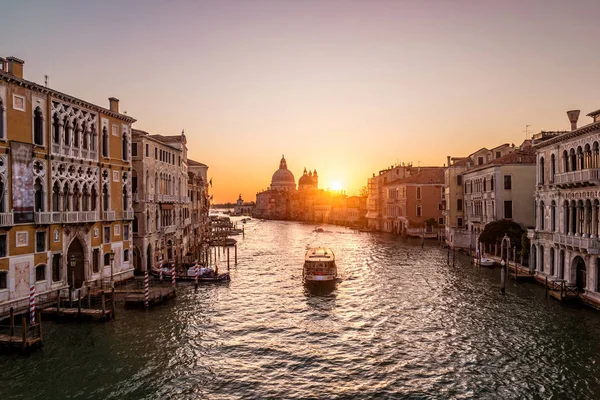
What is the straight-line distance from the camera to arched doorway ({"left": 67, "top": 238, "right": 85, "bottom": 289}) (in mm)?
24000

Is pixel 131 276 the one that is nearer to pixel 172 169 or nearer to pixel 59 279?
pixel 59 279

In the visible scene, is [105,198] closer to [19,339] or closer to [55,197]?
[55,197]

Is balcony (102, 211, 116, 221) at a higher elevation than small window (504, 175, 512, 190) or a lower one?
lower

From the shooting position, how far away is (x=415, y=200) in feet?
225

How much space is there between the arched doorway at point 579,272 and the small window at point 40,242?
26.1 meters

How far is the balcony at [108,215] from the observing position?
2673 cm

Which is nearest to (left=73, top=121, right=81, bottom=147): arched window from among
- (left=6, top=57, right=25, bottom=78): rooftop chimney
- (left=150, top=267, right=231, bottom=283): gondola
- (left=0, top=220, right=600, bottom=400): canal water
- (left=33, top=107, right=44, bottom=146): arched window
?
(left=33, top=107, right=44, bottom=146): arched window

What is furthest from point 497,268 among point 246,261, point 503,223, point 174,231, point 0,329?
point 0,329

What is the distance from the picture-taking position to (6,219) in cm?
1941

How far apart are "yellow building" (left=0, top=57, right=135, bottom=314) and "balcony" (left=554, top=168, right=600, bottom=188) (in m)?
24.9

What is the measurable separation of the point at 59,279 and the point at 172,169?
54.4 ft

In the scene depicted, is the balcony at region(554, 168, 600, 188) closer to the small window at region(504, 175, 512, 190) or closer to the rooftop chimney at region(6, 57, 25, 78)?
the small window at region(504, 175, 512, 190)

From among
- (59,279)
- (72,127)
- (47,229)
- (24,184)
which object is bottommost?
(59,279)

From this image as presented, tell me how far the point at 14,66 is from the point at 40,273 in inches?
369
